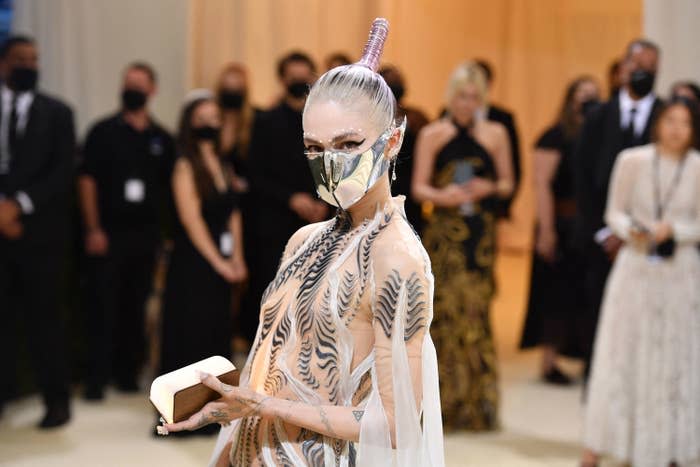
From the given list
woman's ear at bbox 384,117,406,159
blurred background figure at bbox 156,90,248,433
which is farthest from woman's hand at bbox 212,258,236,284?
woman's ear at bbox 384,117,406,159

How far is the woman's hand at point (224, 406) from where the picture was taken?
2.02m

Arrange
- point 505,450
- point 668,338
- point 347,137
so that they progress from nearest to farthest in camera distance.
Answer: point 347,137, point 668,338, point 505,450

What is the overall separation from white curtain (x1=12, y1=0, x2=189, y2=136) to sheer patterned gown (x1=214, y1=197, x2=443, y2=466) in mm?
7246

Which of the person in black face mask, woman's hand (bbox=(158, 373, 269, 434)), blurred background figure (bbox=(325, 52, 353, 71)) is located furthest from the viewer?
blurred background figure (bbox=(325, 52, 353, 71))

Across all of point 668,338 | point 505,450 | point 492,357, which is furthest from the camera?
point 492,357

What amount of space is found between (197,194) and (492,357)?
180cm

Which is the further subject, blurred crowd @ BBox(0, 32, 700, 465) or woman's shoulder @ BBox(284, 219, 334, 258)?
blurred crowd @ BBox(0, 32, 700, 465)

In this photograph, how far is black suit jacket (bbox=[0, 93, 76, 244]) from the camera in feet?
19.5

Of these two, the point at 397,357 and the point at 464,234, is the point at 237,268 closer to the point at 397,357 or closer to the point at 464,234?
the point at 464,234

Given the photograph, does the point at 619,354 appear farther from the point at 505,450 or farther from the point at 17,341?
the point at 17,341

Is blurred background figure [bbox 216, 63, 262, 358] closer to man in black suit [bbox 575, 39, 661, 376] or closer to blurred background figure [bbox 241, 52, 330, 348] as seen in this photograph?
blurred background figure [bbox 241, 52, 330, 348]

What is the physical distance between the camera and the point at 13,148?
19.5 ft

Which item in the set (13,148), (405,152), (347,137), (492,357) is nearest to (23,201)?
(13,148)

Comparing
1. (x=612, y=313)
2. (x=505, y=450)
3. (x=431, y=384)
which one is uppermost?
(x=431, y=384)
